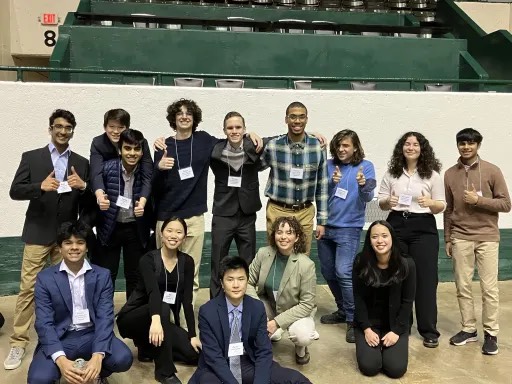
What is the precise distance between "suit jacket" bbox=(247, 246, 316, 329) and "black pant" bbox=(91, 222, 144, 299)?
0.82 meters

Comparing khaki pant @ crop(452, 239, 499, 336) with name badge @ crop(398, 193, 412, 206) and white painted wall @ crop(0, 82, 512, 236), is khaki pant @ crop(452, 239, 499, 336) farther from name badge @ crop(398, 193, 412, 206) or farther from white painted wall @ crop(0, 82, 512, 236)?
white painted wall @ crop(0, 82, 512, 236)

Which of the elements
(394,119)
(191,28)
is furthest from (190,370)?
(191,28)

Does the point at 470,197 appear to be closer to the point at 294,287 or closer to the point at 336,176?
the point at 336,176

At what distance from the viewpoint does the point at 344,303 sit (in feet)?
13.4

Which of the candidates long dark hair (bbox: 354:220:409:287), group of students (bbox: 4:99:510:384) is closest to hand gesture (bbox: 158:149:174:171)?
group of students (bbox: 4:99:510:384)

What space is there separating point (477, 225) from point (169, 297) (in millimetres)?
2116

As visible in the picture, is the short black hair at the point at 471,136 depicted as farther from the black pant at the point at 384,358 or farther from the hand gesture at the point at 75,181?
the hand gesture at the point at 75,181

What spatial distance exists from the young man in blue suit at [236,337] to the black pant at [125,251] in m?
0.93

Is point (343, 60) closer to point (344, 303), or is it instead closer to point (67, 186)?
point (344, 303)

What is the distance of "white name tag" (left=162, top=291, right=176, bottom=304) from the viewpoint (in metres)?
3.42

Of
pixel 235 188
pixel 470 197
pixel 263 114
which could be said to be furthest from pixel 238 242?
pixel 263 114

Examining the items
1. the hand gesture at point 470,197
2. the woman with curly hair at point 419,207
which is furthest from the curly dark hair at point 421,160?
the hand gesture at point 470,197

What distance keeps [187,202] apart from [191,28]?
18.2ft

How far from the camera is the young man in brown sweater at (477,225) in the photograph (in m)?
3.77
